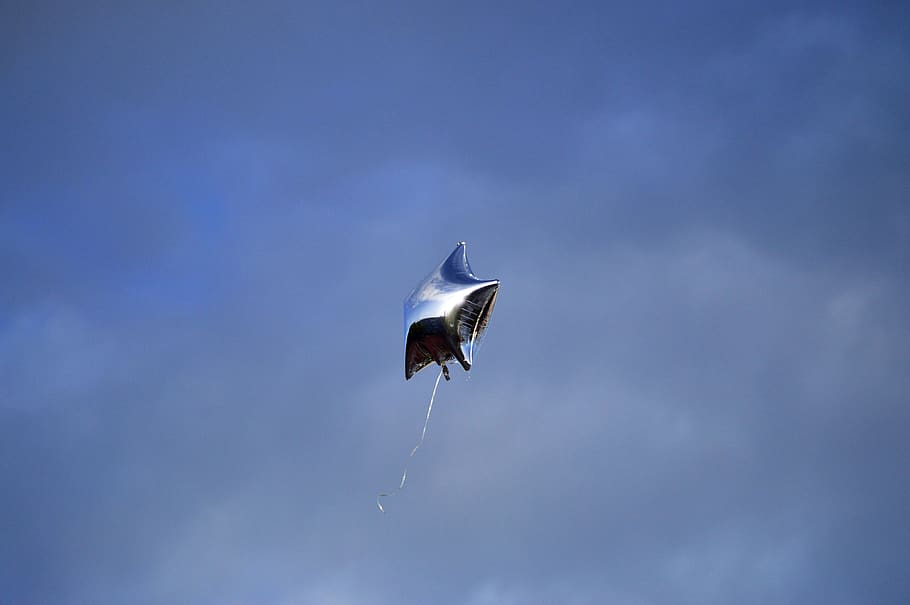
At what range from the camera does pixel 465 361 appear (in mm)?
60812

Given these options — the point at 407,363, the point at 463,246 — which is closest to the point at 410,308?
the point at 407,363

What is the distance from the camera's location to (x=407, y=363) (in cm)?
6219

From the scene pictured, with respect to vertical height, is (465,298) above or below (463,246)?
below

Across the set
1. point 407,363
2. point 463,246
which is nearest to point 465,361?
point 407,363

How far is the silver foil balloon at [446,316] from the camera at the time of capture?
59.0 m

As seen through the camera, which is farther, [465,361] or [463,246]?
[463,246]

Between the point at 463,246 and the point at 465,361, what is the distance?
8.96 meters

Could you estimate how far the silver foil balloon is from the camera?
59.0m

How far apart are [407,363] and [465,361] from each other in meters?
3.60

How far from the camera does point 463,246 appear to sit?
66.7 m

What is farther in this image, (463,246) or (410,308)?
(463,246)

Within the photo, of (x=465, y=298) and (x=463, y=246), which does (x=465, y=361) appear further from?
(x=463, y=246)

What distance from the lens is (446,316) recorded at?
5872 cm

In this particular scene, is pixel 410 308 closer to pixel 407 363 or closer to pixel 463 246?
pixel 407 363
